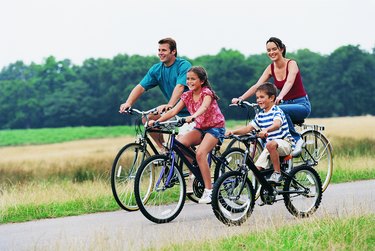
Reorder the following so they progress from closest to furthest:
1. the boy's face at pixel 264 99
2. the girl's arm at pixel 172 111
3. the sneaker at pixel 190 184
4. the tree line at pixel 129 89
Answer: the boy's face at pixel 264 99 < the girl's arm at pixel 172 111 < the sneaker at pixel 190 184 < the tree line at pixel 129 89

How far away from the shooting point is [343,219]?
7098 millimetres

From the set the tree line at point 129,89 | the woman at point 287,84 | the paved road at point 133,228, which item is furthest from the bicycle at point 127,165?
the tree line at point 129,89

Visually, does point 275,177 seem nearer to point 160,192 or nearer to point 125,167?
point 160,192

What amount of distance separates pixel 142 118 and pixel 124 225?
135 centimetres

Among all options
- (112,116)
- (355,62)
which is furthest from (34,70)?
(355,62)

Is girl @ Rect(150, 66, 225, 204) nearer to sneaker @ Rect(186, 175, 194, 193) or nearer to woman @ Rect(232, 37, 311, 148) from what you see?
sneaker @ Rect(186, 175, 194, 193)

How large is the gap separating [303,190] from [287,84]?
55.6 inches

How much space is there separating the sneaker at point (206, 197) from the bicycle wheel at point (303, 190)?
843 mm

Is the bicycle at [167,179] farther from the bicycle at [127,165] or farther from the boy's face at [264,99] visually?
the boy's face at [264,99]

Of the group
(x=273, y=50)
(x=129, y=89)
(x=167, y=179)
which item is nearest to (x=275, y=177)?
(x=167, y=179)

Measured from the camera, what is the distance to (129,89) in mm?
92500

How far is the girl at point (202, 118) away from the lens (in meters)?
8.09

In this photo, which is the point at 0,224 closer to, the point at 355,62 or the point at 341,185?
the point at 341,185

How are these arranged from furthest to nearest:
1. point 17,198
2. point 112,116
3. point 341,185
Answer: point 112,116 → point 341,185 → point 17,198
